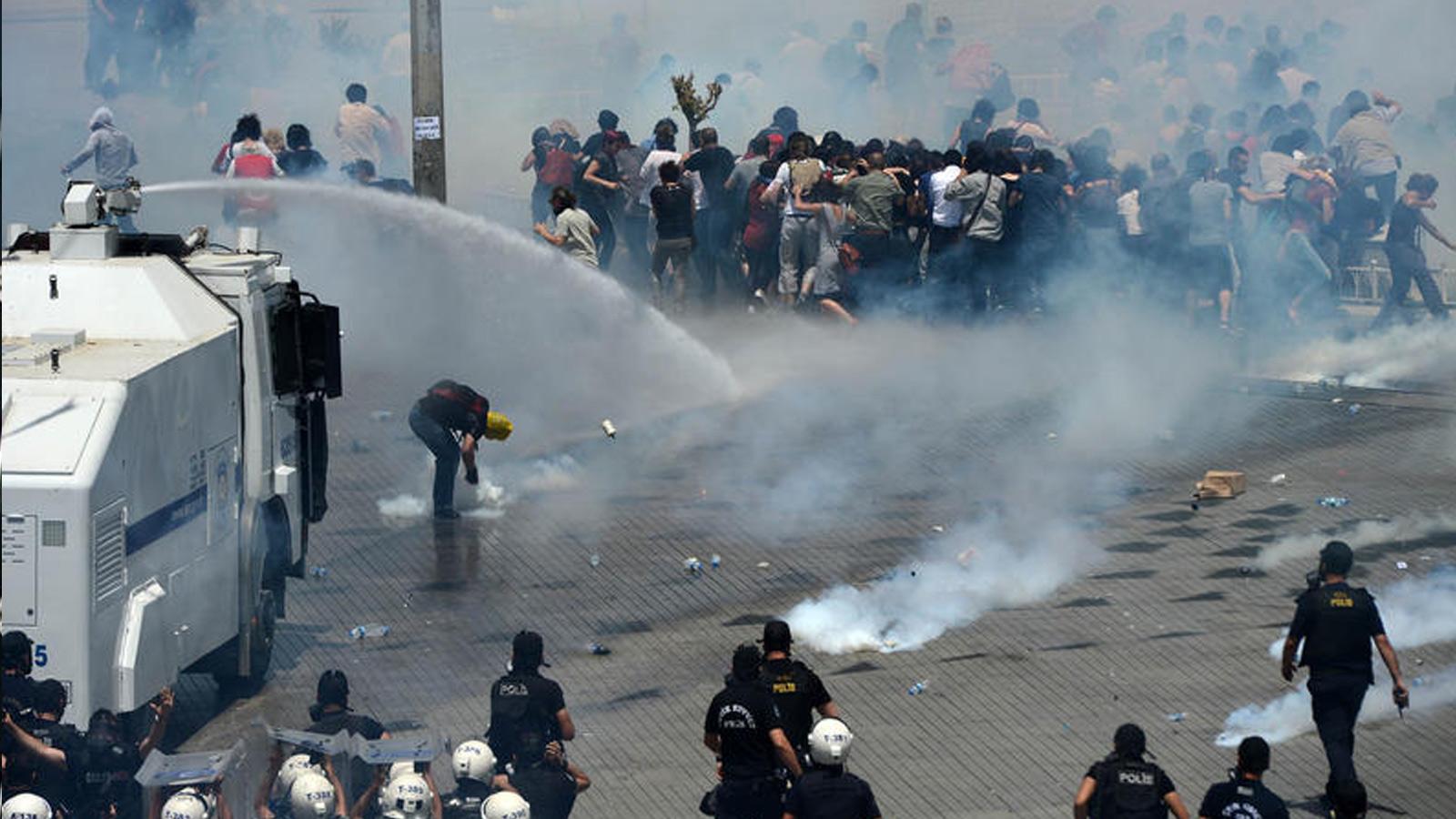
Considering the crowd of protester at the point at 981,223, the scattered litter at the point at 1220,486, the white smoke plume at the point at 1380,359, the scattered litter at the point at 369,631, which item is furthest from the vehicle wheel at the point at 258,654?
the white smoke plume at the point at 1380,359

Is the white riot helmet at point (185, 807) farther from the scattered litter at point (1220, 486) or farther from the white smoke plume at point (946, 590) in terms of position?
the scattered litter at point (1220, 486)

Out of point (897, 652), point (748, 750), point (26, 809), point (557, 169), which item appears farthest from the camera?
point (557, 169)

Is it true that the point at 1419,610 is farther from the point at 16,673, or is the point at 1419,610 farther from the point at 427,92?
the point at 427,92

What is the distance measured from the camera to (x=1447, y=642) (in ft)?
37.6

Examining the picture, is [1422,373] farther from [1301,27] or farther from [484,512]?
[1301,27]

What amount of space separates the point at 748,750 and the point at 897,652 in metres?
3.22

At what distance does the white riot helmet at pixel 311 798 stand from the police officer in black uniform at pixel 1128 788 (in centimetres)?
263

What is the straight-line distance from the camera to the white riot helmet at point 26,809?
24.5 feet

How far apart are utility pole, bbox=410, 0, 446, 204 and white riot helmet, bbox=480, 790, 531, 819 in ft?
35.0

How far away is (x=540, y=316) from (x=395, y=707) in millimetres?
7710

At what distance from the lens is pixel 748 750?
328 inches

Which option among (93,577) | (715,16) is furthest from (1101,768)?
(715,16)

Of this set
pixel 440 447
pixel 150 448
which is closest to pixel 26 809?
pixel 150 448

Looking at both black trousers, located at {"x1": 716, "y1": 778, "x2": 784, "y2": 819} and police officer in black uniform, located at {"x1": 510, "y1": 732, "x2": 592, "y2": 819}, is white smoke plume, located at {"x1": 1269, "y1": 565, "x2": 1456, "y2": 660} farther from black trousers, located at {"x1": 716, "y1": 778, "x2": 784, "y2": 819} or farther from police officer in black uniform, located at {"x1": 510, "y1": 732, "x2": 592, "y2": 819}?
police officer in black uniform, located at {"x1": 510, "y1": 732, "x2": 592, "y2": 819}
